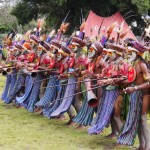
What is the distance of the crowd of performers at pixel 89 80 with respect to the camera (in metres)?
5.10

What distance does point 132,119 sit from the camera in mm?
5129

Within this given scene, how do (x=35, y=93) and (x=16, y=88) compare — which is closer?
(x=35, y=93)

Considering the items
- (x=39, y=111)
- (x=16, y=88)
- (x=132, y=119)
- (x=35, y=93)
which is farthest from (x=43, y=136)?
(x=16, y=88)

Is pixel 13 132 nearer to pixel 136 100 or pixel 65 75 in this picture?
pixel 65 75

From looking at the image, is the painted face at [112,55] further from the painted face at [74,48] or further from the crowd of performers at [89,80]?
the painted face at [74,48]

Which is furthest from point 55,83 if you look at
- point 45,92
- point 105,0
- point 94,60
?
point 105,0

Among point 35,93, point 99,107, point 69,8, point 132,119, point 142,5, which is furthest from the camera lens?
point 69,8

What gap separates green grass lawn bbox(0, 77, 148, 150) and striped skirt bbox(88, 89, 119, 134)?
0.24m

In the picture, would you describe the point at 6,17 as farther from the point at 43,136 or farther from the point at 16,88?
the point at 43,136

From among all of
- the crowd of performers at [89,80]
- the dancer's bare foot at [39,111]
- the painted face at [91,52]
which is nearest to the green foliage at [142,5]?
the crowd of performers at [89,80]

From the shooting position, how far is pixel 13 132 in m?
6.28

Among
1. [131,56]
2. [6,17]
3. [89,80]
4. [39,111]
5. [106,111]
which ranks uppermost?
[6,17]

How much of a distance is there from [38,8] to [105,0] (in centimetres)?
264

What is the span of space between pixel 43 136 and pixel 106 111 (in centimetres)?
109
